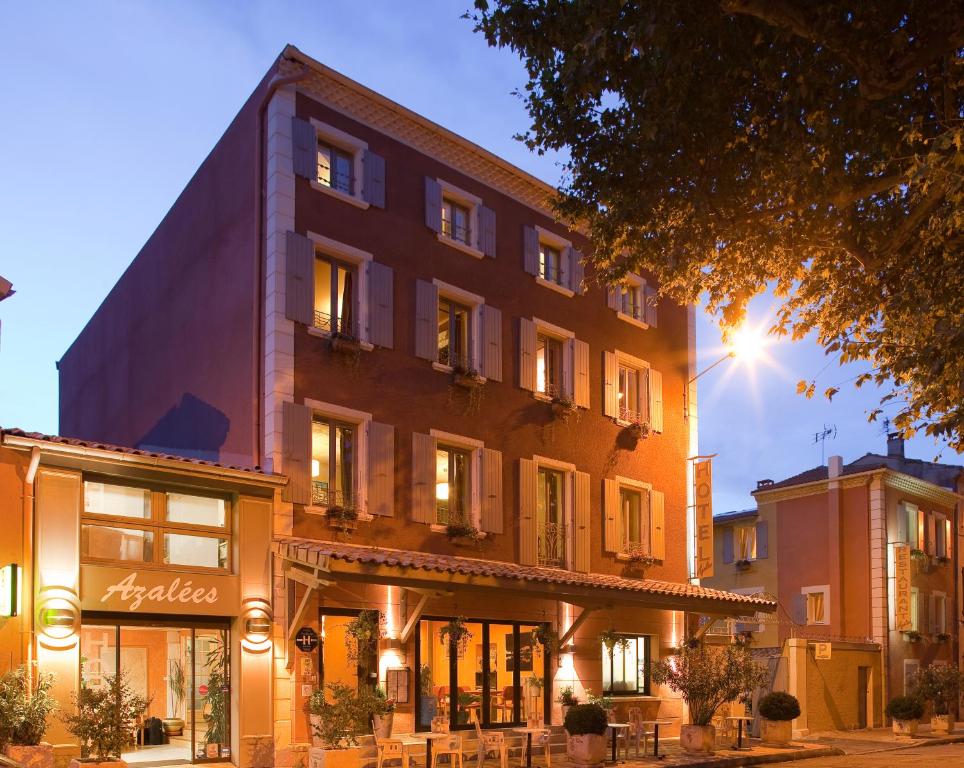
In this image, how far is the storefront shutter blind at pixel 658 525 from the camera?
26.4 meters

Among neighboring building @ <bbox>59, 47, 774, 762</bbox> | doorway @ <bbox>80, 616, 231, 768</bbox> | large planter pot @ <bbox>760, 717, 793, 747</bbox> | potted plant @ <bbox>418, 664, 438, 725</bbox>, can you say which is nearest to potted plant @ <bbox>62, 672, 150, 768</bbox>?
doorway @ <bbox>80, 616, 231, 768</bbox>

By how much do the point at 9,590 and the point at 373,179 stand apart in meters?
9.82

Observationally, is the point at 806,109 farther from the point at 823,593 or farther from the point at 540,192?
the point at 823,593

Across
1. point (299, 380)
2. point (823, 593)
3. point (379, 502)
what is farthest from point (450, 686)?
point (823, 593)

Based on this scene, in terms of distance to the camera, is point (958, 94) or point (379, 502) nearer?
point (958, 94)

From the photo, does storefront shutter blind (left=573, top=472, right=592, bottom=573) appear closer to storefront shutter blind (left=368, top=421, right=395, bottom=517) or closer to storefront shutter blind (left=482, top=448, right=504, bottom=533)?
storefront shutter blind (left=482, top=448, right=504, bottom=533)

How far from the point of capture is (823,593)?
35844 millimetres

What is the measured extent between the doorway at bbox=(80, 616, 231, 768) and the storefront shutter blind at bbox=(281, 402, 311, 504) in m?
2.38

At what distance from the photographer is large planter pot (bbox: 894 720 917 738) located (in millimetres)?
29109

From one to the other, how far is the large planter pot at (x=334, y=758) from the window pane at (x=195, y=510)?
3863mm

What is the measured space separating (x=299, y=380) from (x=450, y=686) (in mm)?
6242

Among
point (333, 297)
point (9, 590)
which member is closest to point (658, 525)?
point (333, 297)

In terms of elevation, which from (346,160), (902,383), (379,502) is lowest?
(379,502)

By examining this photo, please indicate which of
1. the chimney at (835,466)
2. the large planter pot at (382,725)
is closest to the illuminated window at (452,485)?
the large planter pot at (382,725)
